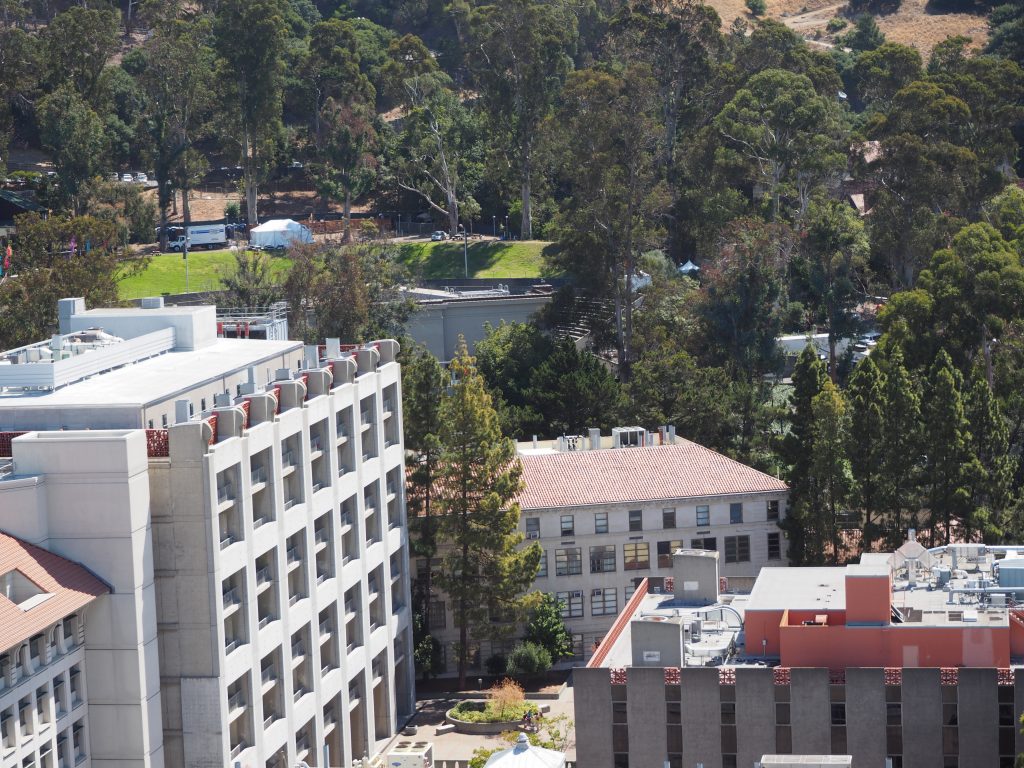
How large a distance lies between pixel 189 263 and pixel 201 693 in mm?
79677

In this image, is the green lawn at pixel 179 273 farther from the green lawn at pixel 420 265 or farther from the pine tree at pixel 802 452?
the pine tree at pixel 802 452

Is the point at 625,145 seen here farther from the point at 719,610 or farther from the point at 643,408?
the point at 719,610

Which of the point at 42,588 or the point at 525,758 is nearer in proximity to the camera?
the point at 42,588

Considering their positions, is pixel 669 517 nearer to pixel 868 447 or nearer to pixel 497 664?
pixel 868 447

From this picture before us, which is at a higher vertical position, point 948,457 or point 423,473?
point 423,473

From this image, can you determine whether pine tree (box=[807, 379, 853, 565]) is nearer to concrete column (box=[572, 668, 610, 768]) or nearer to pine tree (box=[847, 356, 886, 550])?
pine tree (box=[847, 356, 886, 550])

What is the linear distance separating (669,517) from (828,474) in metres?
6.52

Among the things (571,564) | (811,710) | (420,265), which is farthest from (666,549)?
(420,265)

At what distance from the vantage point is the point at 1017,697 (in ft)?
164

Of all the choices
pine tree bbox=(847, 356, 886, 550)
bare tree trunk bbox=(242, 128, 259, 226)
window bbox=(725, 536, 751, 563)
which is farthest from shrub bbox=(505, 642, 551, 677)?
bare tree trunk bbox=(242, 128, 259, 226)

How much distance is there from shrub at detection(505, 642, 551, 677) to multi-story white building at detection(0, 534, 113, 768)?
23755 millimetres

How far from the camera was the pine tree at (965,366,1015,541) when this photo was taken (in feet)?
241

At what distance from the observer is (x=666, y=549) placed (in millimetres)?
75875

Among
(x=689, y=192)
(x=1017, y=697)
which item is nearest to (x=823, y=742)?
(x=1017, y=697)
